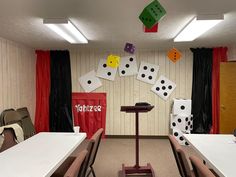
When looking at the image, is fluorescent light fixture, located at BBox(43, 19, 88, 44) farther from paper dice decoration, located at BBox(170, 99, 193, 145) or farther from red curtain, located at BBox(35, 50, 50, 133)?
paper dice decoration, located at BBox(170, 99, 193, 145)

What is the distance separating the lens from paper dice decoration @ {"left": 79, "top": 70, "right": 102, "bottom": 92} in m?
6.19

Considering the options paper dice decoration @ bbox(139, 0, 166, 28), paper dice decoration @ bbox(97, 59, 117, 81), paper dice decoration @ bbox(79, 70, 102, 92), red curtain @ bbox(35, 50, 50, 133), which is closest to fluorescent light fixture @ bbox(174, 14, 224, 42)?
paper dice decoration @ bbox(139, 0, 166, 28)

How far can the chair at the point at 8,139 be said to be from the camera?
329cm

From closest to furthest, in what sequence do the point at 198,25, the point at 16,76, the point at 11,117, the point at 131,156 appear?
the point at 198,25 < the point at 11,117 < the point at 131,156 < the point at 16,76

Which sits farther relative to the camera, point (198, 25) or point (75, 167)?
point (198, 25)

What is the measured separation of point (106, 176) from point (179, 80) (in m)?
3.29

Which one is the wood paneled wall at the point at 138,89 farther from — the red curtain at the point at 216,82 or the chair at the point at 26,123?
the chair at the point at 26,123

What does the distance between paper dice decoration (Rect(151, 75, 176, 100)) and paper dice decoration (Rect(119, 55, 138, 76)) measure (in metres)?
0.63

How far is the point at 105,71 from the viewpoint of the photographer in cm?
617

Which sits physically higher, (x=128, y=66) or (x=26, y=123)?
(x=128, y=66)

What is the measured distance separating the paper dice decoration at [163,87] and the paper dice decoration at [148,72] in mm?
147

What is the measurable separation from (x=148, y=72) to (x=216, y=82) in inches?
64.3

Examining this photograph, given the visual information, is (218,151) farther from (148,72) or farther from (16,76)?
(16,76)

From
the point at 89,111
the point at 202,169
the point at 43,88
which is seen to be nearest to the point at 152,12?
the point at 202,169
